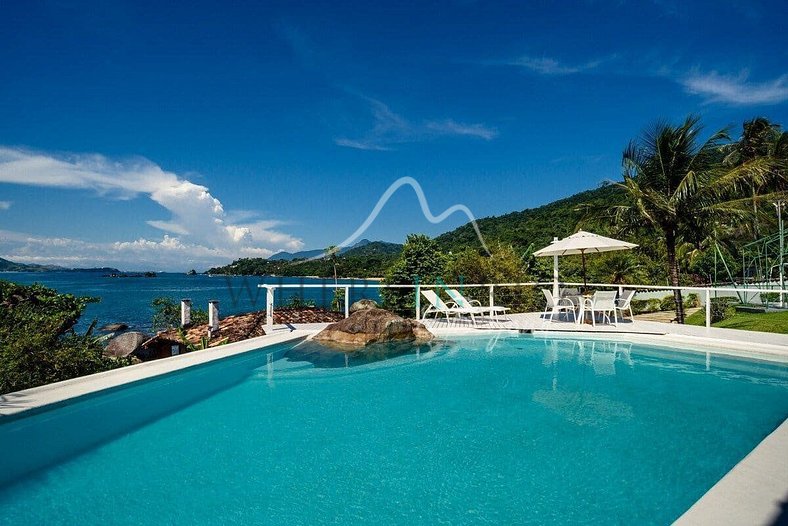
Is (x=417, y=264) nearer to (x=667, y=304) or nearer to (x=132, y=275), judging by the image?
(x=667, y=304)

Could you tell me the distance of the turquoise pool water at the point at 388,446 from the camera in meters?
2.69

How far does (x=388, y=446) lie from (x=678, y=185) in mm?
11626

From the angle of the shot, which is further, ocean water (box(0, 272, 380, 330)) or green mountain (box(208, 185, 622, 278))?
green mountain (box(208, 185, 622, 278))

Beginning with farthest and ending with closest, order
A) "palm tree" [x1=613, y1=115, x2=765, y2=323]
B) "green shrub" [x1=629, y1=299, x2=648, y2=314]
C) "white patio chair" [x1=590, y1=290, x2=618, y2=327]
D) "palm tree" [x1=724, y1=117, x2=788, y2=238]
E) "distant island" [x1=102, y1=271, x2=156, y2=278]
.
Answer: "distant island" [x1=102, y1=271, x2=156, y2=278]
"palm tree" [x1=724, y1=117, x2=788, y2=238]
"green shrub" [x1=629, y1=299, x2=648, y2=314]
"palm tree" [x1=613, y1=115, x2=765, y2=323]
"white patio chair" [x1=590, y1=290, x2=618, y2=327]

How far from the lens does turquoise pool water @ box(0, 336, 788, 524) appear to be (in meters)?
2.69

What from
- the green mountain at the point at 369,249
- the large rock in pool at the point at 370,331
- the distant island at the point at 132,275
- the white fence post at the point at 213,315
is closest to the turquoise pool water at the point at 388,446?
the large rock in pool at the point at 370,331

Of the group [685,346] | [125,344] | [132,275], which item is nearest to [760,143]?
[685,346]

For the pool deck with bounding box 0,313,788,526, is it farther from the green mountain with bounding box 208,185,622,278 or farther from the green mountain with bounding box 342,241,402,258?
the green mountain with bounding box 342,241,402,258

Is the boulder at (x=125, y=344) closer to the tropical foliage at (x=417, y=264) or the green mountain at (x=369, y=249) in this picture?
the tropical foliage at (x=417, y=264)

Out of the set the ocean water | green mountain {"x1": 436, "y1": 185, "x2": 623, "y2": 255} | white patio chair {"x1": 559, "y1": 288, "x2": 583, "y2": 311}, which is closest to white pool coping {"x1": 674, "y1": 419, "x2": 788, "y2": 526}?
the ocean water

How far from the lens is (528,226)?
3108 cm

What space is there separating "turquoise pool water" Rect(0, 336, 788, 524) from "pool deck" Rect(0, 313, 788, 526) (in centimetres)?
21

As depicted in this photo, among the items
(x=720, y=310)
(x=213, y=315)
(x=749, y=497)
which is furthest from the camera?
(x=720, y=310)

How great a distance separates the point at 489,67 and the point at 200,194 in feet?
51.0
